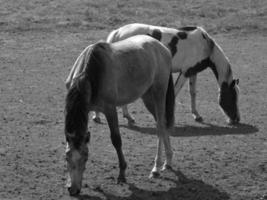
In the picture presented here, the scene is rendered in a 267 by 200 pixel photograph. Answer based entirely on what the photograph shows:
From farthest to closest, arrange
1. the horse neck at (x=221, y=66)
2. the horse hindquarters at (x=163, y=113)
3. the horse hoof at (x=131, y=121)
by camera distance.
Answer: the horse neck at (x=221, y=66), the horse hoof at (x=131, y=121), the horse hindquarters at (x=163, y=113)

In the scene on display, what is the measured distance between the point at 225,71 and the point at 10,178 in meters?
4.85

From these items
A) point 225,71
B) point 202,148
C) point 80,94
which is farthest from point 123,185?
point 225,71

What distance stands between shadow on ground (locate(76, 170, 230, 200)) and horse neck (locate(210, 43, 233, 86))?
3.71 metres

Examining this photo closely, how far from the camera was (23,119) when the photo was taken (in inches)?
432

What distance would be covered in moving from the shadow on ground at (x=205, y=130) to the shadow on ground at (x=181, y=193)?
93.1 inches

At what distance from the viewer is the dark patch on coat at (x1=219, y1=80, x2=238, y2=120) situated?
37.3 ft

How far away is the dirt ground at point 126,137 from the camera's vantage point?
26.3 ft

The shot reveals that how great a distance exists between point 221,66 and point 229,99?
0.60 metres

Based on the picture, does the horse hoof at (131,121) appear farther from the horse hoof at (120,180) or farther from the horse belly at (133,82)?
the horse hoof at (120,180)

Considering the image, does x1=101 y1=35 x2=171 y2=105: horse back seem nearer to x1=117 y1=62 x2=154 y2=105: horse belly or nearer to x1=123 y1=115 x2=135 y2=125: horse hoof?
x1=117 y1=62 x2=154 y2=105: horse belly

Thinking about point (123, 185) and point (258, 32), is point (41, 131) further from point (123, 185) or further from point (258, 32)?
point (258, 32)

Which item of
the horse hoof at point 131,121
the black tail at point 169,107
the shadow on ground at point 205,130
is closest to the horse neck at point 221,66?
the shadow on ground at point 205,130

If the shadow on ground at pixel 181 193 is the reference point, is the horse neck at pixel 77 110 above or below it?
above

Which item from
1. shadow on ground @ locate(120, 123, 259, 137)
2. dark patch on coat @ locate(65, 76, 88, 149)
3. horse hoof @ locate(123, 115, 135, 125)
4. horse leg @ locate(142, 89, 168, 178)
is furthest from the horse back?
horse hoof @ locate(123, 115, 135, 125)
